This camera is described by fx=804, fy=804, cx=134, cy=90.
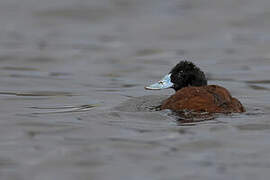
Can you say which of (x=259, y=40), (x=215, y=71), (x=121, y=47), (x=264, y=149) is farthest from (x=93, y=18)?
(x=264, y=149)

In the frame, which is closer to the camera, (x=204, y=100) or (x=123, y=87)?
(x=204, y=100)

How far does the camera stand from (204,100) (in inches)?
337

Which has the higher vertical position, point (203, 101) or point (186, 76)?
point (186, 76)

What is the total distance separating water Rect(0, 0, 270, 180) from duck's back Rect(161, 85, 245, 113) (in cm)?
14

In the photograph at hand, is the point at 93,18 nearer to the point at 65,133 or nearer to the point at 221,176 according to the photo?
the point at 65,133

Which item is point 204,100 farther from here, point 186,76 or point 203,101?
point 186,76

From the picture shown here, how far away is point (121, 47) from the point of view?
16250 mm

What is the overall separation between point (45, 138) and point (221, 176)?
2.16 m

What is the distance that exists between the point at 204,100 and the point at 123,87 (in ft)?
12.7

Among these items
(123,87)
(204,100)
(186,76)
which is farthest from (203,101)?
(123,87)

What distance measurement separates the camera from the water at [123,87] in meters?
6.96

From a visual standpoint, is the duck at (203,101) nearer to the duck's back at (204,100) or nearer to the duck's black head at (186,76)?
the duck's back at (204,100)

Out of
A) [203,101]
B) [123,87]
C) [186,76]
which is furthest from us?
[123,87]

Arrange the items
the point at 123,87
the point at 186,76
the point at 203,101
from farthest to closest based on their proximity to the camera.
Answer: the point at 123,87 → the point at 186,76 → the point at 203,101
